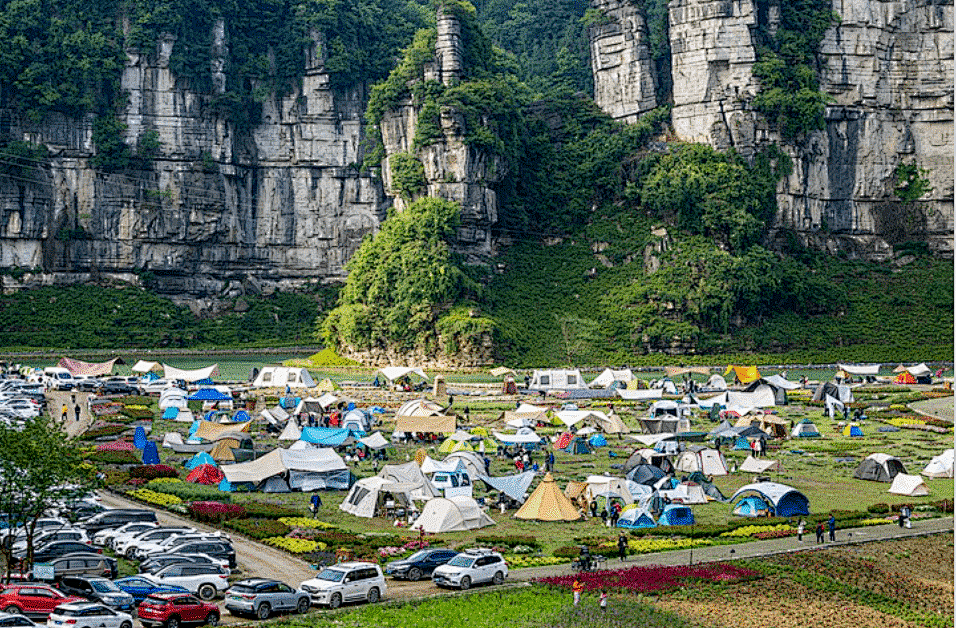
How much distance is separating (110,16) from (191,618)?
124 meters

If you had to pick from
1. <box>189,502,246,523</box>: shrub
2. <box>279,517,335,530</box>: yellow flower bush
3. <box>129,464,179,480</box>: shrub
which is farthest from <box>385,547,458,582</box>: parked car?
<box>129,464,179,480</box>: shrub

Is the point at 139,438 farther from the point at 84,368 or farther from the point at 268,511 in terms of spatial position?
the point at 84,368

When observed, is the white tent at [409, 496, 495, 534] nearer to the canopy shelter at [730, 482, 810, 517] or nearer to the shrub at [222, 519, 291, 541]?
the shrub at [222, 519, 291, 541]

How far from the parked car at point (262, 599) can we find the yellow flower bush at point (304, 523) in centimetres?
1082

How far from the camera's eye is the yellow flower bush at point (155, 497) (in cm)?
4688

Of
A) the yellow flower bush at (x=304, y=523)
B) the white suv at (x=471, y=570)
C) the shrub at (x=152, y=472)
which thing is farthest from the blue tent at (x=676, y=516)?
the shrub at (x=152, y=472)

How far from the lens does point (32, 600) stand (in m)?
30.3

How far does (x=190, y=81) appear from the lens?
14362cm

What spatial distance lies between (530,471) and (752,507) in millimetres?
10100

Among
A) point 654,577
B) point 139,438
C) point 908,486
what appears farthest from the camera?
point 139,438

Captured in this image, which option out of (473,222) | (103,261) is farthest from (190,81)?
(473,222)

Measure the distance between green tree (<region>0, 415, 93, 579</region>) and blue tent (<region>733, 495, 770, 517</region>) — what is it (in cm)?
2405

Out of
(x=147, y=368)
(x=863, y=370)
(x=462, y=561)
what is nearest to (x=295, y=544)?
(x=462, y=561)

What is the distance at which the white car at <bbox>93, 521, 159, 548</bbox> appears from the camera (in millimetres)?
38875
